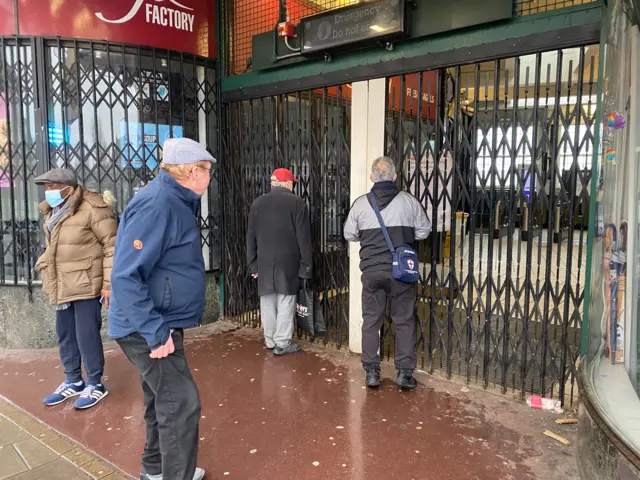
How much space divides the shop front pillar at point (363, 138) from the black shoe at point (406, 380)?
861mm

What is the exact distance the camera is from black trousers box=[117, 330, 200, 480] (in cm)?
257

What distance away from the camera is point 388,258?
4230mm

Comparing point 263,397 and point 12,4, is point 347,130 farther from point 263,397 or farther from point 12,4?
point 12,4

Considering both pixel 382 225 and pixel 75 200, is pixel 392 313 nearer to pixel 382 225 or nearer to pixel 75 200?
pixel 382 225

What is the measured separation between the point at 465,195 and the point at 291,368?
2357 millimetres

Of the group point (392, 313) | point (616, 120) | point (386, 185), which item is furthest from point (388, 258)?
point (616, 120)

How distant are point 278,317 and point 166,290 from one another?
108 inches

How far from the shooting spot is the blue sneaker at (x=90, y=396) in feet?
13.1

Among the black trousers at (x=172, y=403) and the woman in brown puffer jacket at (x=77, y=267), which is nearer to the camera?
the black trousers at (x=172, y=403)

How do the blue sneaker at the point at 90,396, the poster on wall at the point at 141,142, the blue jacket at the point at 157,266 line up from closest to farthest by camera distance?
1. the blue jacket at the point at 157,266
2. the blue sneaker at the point at 90,396
3. the poster on wall at the point at 141,142

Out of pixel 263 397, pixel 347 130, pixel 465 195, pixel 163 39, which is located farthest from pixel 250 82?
pixel 263 397

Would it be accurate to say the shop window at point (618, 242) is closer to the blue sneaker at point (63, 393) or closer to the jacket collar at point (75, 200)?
the jacket collar at point (75, 200)

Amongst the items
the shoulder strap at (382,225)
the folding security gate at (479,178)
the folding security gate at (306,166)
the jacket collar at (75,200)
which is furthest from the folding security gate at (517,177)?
the jacket collar at (75,200)

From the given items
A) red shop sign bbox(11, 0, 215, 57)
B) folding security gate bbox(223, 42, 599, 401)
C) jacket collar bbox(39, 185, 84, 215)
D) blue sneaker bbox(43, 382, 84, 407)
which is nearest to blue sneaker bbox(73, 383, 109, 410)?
blue sneaker bbox(43, 382, 84, 407)
